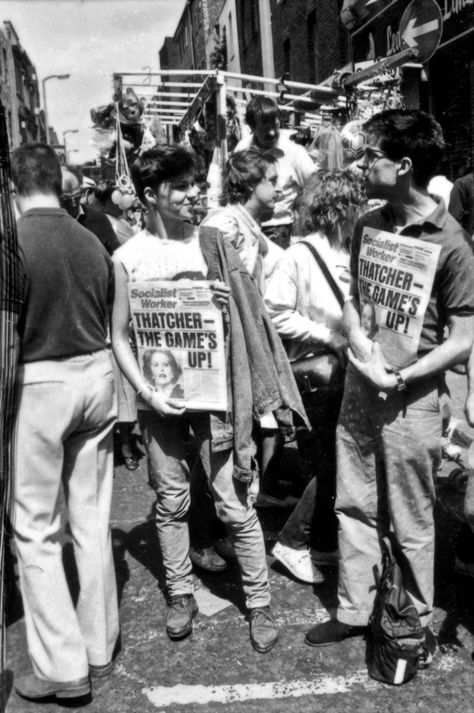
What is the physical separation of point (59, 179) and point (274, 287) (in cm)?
124

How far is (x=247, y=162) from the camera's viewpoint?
12.9 feet

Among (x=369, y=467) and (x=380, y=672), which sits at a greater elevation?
(x=369, y=467)

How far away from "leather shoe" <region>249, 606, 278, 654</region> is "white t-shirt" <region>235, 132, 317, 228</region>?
342 centimetres

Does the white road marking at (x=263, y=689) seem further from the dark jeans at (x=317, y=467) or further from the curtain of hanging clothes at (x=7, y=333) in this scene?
the dark jeans at (x=317, y=467)

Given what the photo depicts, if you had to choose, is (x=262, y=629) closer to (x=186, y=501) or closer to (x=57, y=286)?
(x=186, y=501)

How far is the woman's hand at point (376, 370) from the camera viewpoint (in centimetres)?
282

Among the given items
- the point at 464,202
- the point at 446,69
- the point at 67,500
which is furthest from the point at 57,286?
the point at 446,69

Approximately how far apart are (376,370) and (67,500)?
138cm

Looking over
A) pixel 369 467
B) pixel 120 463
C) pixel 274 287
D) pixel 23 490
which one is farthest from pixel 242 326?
pixel 120 463

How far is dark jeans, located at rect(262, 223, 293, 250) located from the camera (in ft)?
19.3

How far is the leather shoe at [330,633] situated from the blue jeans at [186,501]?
0.25m

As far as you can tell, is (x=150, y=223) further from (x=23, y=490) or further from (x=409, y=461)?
(x=409, y=461)

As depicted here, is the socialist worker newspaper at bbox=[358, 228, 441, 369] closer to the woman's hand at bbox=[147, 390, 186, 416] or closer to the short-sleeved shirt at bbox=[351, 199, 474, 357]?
the short-sleeved shirt at bbox=[351, 199, 474, 357]

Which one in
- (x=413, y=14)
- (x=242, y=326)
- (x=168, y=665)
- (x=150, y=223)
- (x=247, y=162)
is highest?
(x=413, y=14)
